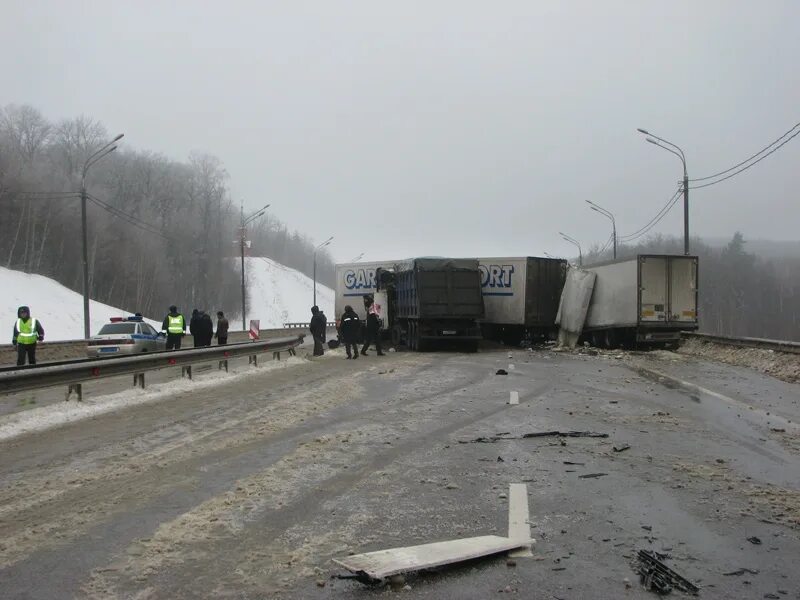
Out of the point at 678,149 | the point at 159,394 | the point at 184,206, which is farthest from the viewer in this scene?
the point at 184,206

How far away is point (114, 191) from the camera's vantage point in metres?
84.2

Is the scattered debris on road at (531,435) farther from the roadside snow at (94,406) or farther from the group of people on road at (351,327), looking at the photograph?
the group of people on road at (351,327)

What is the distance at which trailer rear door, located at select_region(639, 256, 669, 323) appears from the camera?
23.4 metres

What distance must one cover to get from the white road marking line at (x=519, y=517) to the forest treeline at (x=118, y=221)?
182 ft

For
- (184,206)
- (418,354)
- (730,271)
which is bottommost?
(418,354)

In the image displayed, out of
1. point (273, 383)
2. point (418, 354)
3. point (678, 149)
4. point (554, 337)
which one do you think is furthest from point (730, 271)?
point (273, 383)

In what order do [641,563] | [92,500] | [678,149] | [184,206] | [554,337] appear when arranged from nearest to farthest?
[641,563]
[92,500]
[554,337]
[678,149]
[184,206]

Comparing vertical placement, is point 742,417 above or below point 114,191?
below

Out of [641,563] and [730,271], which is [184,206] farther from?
[641,563]

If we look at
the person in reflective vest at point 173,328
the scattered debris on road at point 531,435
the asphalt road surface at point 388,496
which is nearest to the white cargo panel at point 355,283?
the person in reflective vest at point 173,328

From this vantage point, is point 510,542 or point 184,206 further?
point 184,206

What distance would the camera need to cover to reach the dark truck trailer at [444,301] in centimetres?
2486

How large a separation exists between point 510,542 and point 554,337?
25.8m

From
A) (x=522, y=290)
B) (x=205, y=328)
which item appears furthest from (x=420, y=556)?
(x=522, y=290)
